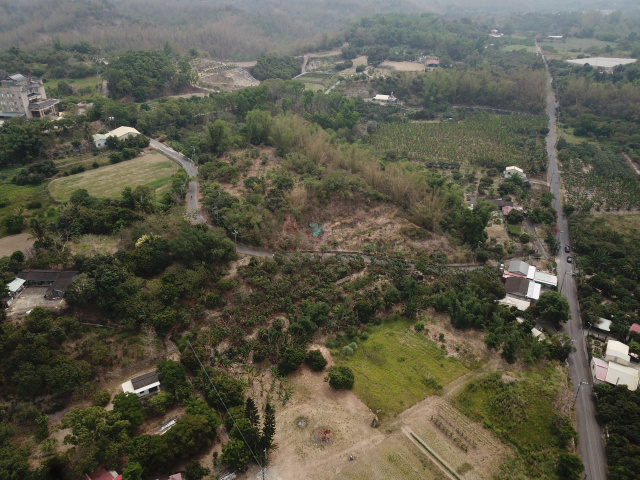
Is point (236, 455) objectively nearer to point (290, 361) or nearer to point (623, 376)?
point (290, 361)

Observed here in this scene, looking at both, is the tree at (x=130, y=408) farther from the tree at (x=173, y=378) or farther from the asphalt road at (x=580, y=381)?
the asphalt road at (x=580, y=381)

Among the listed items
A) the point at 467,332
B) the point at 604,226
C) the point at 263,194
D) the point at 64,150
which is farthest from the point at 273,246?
the point at 604,226

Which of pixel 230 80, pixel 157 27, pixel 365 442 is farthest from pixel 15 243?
pixel 157 27

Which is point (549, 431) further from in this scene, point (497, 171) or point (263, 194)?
point (497, 171)

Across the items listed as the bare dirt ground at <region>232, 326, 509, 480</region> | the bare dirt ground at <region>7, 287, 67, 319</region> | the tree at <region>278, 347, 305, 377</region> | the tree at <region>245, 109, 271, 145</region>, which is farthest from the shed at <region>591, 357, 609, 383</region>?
the tree at <region>245, 109, 271, 145</region>

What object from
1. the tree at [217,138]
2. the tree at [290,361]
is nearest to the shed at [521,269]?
the tree at [290,361]
